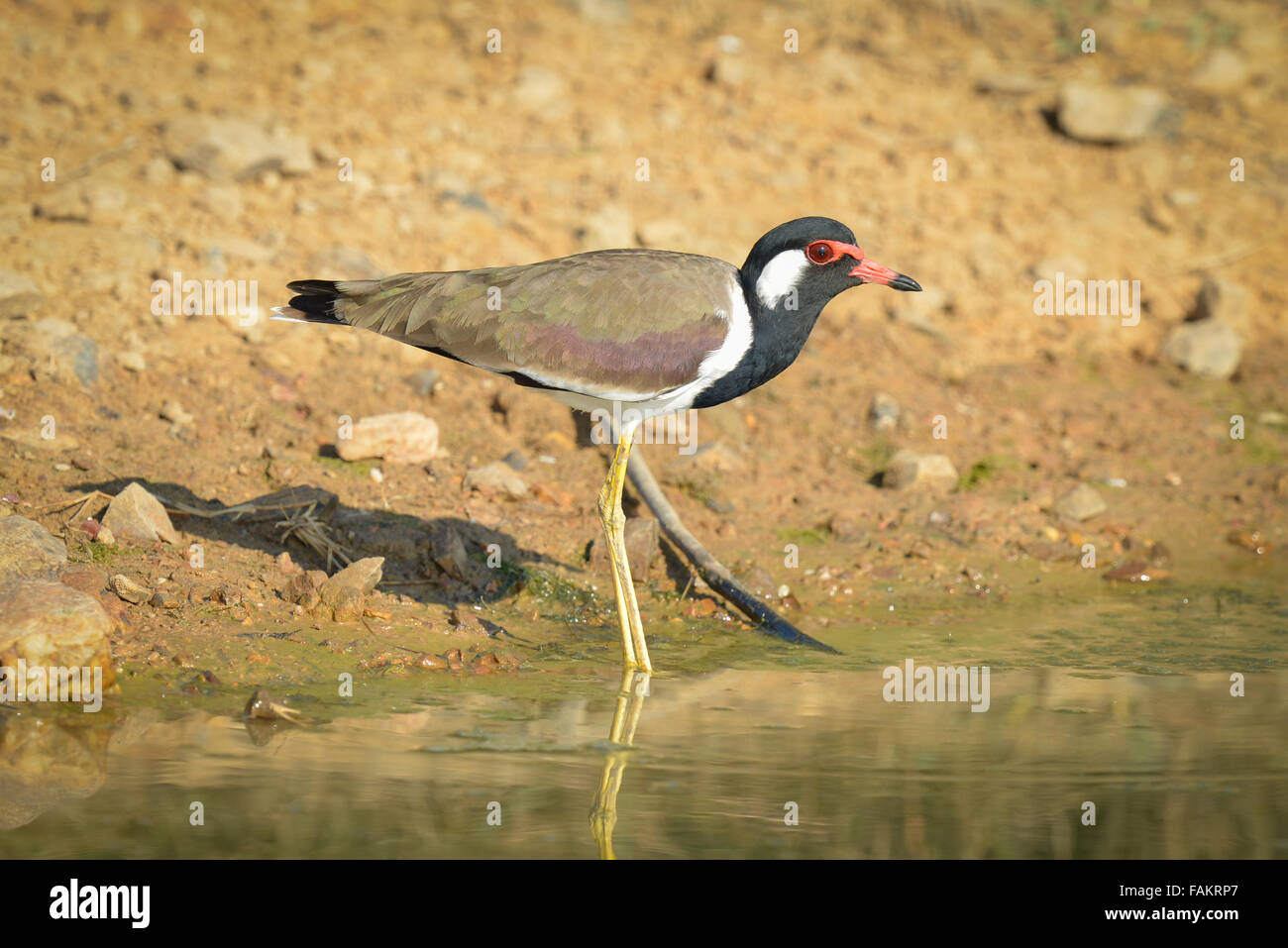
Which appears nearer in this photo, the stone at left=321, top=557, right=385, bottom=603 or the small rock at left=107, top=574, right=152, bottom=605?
the small rock at left=107, top=574, right=152, bottom=605

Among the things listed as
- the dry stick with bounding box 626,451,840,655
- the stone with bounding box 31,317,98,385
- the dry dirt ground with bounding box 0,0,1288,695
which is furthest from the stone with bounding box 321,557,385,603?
the stone with bounding box 31,317,98,385

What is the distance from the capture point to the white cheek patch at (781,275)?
5973 millimetres

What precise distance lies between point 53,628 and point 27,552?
650 mm

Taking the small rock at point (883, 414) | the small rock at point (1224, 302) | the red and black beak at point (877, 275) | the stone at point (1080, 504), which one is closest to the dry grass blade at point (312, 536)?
the red and black beak at point (877, 275)

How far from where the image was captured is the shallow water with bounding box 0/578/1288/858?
4.30 metres

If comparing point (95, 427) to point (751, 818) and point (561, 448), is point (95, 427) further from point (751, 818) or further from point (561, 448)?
point (751, 818)

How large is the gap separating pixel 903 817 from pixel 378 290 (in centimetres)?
342

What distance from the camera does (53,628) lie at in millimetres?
5223

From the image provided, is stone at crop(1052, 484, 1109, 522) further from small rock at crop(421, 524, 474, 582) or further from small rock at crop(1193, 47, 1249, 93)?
small rock at crop(1193, 47, 1249, 93)

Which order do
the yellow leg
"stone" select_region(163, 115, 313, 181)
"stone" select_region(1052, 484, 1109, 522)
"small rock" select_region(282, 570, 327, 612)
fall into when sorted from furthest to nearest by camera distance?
1. "stone" select_region(163, 115, 313, 181)
2. "stone" select_region(1052, 484, 1109, 522)
3. "small rock" select_region(282, 570, 327, 612)
4. the yellow leg

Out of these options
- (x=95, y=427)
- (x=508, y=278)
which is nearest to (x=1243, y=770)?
(x=508, y=278)

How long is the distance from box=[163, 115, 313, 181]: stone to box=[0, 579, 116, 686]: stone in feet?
14.9

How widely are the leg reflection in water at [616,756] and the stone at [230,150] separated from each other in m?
5.03

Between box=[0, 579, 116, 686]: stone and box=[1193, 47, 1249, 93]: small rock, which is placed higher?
box=[1193, 47, 1249, 93]: small rock
